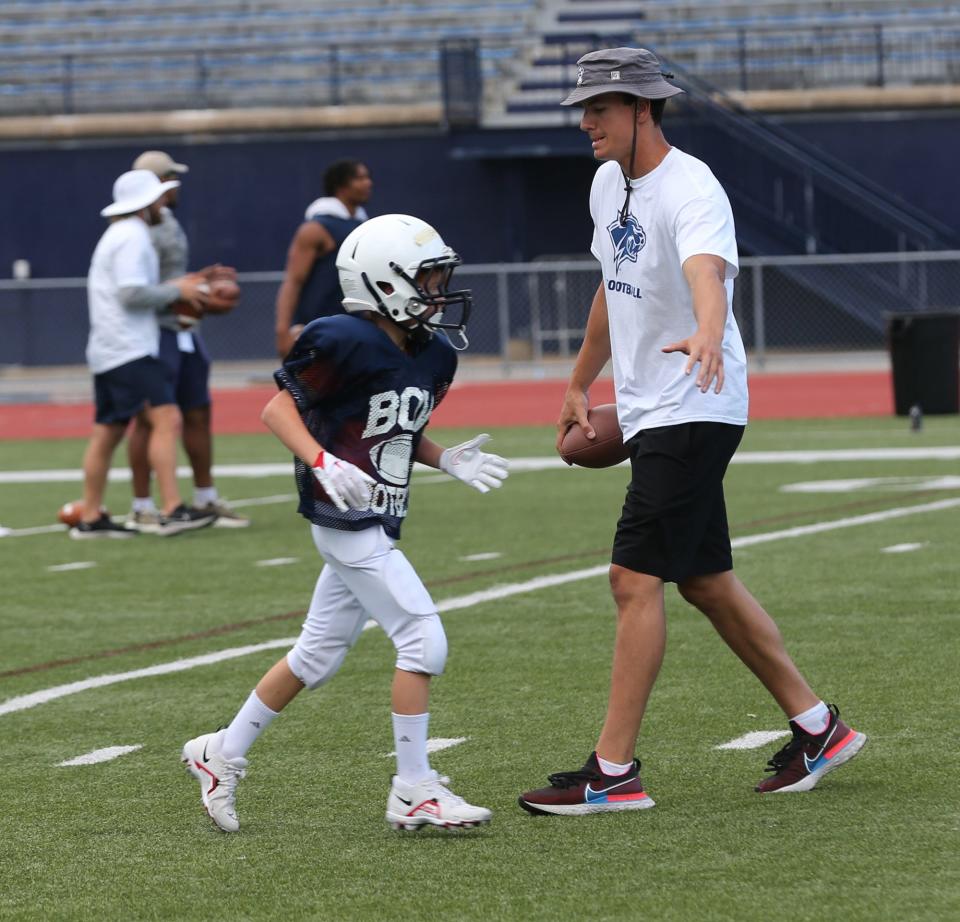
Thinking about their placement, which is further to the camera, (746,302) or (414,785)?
(746,302)

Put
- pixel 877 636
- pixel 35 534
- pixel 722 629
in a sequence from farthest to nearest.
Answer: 1. pixel 35 534
2. pixel 877 636
3. pixel 722 629

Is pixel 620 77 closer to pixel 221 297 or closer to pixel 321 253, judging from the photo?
pixel 321 253

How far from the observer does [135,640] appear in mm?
7547

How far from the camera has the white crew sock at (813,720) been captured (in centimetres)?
498

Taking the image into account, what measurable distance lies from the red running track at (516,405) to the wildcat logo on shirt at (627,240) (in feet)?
43.8

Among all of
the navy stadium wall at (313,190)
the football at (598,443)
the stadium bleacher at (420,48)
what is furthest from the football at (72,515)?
the navy stadium wall at (313,190)

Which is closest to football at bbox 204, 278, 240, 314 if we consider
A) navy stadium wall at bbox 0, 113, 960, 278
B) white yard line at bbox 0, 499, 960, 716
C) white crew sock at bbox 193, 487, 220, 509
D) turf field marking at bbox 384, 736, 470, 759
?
white crew sock at bbox 193, 487, 220, 509

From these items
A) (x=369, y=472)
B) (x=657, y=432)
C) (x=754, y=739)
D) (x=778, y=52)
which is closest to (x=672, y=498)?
(x=657, y=432)

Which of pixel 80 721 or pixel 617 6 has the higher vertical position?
pixel 617 6

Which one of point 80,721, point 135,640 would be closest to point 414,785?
point 80,721

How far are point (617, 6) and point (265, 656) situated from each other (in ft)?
76.6

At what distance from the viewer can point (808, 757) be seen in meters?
4.93

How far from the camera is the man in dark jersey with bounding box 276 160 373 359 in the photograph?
396 inches

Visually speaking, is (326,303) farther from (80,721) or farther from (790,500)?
(80,721)
